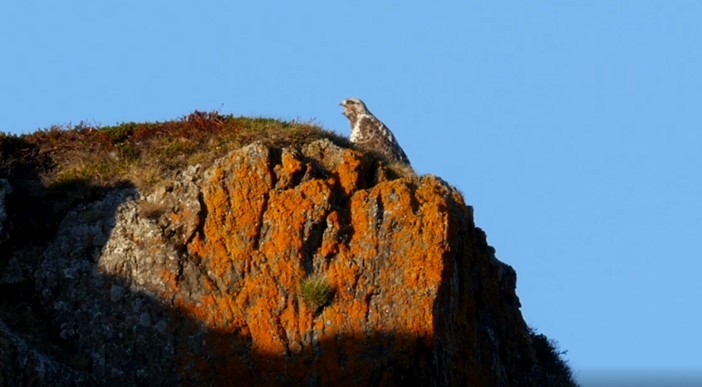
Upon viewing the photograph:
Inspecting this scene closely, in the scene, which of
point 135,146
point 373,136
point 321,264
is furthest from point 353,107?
point 321,264

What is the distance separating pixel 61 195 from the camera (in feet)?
63.7

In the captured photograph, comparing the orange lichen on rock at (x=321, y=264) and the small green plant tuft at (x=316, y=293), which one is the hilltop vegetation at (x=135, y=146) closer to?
the orange lichen on rock at (x=321, y=264)

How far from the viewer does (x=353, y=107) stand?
22469mm

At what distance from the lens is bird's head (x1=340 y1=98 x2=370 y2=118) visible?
22312mm

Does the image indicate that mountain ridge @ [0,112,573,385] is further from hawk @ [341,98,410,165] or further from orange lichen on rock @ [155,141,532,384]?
hawk @ [341,98,410,165]

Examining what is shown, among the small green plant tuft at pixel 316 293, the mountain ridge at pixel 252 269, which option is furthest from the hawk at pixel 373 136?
the small green plant tuft at pixel 316 293

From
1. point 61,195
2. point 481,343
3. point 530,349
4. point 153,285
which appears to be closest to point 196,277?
point 153,285

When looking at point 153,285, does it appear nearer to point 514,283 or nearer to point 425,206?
point 425,206

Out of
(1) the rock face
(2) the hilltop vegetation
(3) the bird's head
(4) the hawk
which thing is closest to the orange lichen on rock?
(1) the rock face

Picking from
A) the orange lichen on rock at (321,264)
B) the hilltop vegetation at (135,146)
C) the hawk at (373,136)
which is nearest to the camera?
the orange lichen on rock at (321,264)

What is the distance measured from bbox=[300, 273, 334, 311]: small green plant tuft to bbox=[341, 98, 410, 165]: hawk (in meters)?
3.61

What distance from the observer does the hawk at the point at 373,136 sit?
68.4 ft

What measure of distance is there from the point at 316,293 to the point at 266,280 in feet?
2.51

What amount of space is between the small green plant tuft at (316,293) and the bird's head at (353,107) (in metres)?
5.61
